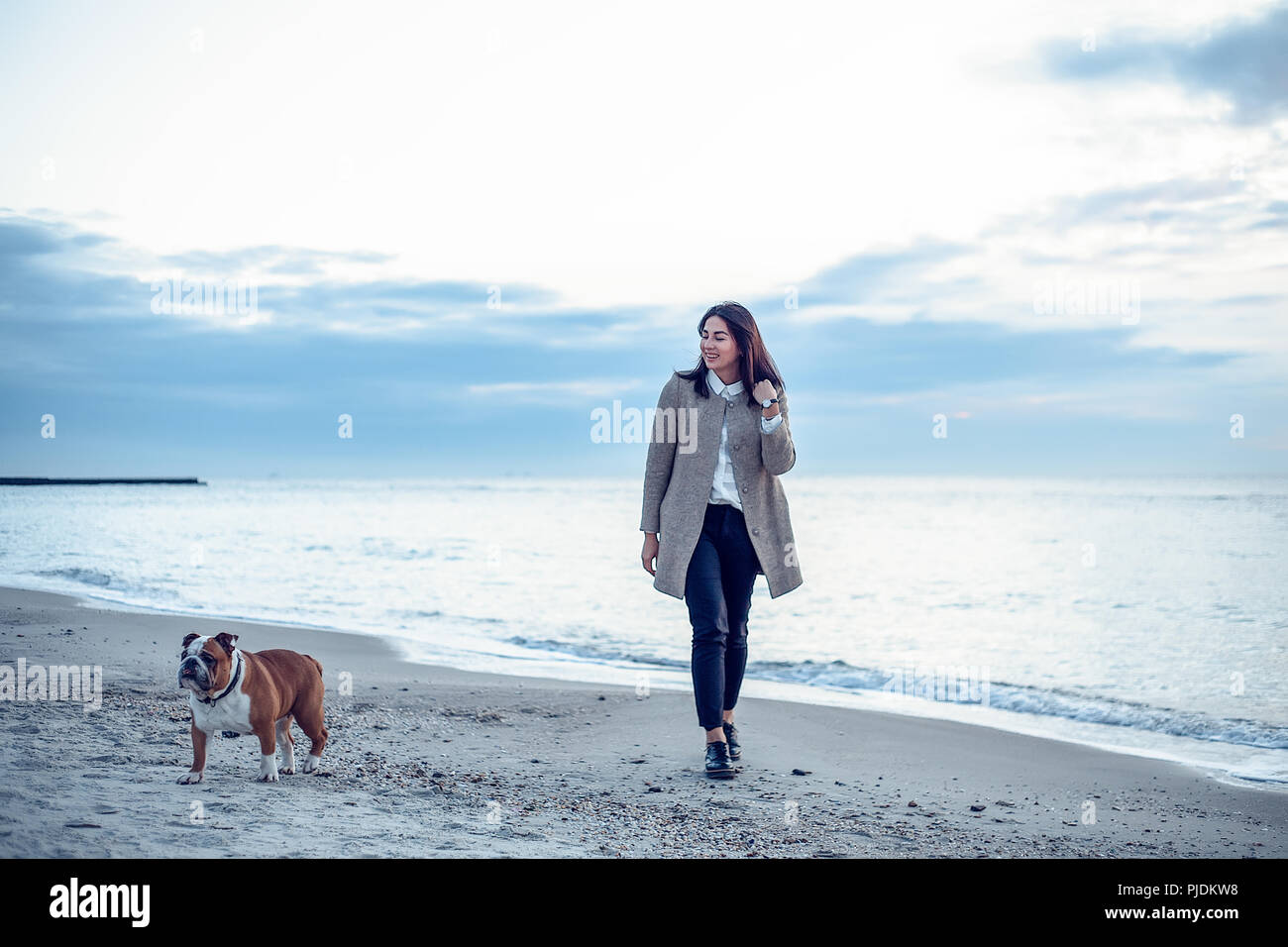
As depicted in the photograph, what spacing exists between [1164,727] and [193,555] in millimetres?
18256

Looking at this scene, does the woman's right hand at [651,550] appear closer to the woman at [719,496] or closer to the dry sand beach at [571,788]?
the woman at [719,496]

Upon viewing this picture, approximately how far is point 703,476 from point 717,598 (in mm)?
603

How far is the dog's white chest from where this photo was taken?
3.76m

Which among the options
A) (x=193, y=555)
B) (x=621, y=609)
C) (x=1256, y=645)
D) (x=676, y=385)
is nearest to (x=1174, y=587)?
(x=1256, y=645)

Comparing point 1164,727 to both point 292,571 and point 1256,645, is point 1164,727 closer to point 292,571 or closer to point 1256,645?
point 1256,645

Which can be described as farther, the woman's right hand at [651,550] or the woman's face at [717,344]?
the woman's right hand at [651,550]

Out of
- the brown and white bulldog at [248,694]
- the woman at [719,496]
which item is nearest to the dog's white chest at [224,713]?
the brown and white bulldog at [248,694]

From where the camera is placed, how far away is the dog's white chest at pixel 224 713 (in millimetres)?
3758

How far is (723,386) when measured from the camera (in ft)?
15.8

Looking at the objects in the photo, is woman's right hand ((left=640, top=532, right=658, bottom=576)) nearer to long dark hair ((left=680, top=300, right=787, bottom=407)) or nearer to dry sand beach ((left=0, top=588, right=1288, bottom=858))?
long dark hair ((left=680, top=300, right=787, bottom=407))

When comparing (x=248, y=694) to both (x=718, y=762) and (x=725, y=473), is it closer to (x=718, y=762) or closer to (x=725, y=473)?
(x=718, y=762)

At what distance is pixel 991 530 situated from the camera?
30.8 m

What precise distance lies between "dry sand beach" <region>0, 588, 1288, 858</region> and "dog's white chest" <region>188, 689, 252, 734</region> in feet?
0.79

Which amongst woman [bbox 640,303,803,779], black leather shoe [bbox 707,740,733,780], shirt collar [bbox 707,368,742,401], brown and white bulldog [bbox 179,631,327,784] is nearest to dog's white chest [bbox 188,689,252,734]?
brown and white bulldog [bbox 179,631,327,784]
